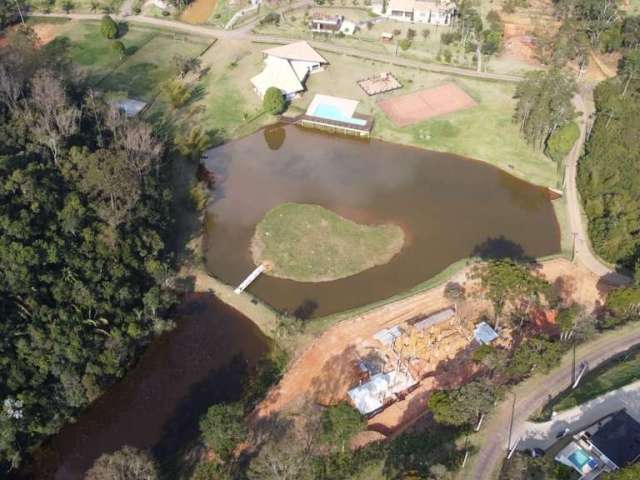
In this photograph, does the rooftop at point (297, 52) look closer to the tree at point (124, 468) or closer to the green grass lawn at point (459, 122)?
the green grass lawn at point (459, 122)

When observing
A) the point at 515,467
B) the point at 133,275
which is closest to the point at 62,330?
the point at 133,275

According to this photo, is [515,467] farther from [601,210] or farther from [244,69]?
[244,69]

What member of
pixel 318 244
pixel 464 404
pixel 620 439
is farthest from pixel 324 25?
pixel 620 439

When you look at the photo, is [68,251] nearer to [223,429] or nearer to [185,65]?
[223,429]

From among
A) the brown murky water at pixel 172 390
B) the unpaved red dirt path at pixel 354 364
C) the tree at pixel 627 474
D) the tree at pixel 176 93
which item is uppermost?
the tree at pixel 176 93

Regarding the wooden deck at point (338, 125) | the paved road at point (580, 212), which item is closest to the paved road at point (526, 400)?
the paved road at point (580, 212)

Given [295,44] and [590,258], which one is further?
[295,44]
